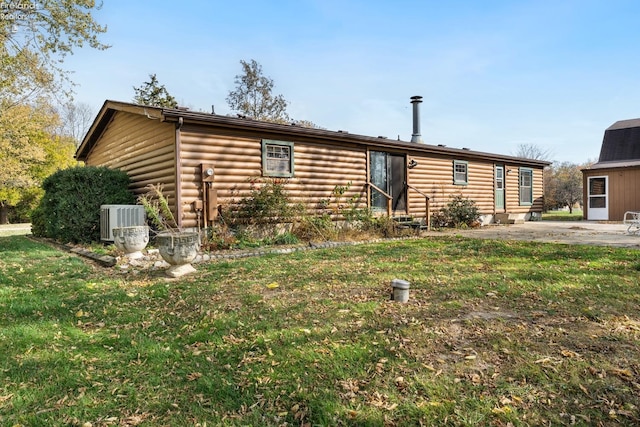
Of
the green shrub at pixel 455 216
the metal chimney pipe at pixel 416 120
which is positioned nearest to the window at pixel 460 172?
the green shrub at pixel 455 216

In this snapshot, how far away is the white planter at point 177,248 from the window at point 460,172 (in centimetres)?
1164

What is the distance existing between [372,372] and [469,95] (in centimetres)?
1988

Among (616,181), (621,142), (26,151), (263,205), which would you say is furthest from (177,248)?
(621,142)

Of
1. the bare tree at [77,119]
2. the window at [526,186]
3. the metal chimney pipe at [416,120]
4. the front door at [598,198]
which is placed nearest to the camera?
the metal chimney pipe at [416,120]

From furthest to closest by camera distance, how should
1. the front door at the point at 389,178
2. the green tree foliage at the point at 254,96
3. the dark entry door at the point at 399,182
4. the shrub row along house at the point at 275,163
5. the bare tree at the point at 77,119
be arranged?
1. the bare tree at the point at 77,119
2. the green tree foliage at the point at 254,96
3. the dark entry door at the point at 399,182
4. the front door at the point at 389,178
5. the shrub row along house at the point at 275,163

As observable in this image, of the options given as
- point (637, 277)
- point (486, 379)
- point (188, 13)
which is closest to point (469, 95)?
point (188, 13)

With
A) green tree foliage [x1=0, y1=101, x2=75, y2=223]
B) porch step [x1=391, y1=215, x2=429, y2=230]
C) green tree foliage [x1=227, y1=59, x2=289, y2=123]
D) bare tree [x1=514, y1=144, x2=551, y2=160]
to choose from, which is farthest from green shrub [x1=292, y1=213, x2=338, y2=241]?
bare tree [x1=514, y1=144, x2=551, y2=160]

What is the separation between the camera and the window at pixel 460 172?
47.8 ft

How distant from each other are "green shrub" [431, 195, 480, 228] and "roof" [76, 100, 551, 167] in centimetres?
213

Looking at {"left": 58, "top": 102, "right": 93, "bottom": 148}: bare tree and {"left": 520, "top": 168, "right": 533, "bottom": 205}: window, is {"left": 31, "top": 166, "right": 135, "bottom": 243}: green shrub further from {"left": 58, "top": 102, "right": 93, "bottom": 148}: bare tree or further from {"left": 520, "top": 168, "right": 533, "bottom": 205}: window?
{"left": 58, "top": 102, "right": 93, "bottom": 148}: bare tree

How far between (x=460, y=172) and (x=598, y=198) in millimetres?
7602

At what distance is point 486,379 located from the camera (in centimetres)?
238

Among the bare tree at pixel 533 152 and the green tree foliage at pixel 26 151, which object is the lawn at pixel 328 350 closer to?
the green tree foliage at pixel 26 151

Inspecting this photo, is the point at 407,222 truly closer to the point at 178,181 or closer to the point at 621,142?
the point at 178,181
